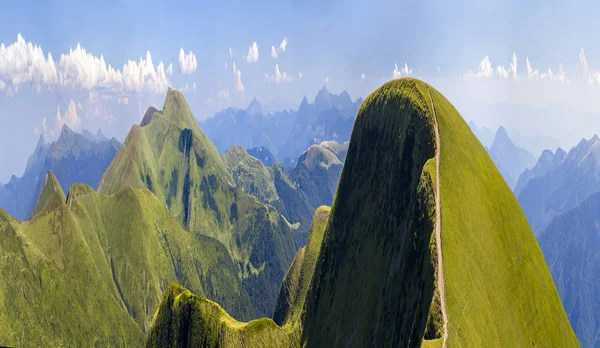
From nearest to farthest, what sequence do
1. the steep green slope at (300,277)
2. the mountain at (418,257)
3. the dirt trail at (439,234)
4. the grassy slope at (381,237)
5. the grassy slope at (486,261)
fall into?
1. the dirt trail at (439,234)
2. the grassy slope at (486,261)
3. the mountain at (418,257)
4. the grassy slope at (381,237)
5. the steep green slope at (300,277)

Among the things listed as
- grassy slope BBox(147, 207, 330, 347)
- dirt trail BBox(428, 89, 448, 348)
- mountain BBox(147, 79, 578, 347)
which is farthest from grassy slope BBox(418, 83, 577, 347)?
grassy slope BBox(147, 207, 330, 347)

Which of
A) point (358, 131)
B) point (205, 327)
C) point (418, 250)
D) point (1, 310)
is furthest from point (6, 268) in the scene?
point (418, 250)

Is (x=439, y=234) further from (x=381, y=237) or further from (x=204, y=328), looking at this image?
(x=204, y=328)

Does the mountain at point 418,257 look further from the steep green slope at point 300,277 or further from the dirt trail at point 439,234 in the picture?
the steep green slope at point 300,277

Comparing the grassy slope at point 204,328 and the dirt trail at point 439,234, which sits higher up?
the dirt trail at point 439,234

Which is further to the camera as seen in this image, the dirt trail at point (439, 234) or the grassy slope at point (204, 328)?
the grassy slope at point (204, 328)

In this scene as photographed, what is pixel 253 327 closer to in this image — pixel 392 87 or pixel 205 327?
pixel 205 327

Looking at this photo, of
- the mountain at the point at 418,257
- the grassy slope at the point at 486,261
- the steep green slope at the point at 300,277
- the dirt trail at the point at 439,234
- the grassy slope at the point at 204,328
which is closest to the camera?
the dirt trail at the point at 439,234

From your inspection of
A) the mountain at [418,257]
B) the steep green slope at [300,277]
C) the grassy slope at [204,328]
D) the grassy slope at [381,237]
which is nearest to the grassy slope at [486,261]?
the mountain at [418,257]
